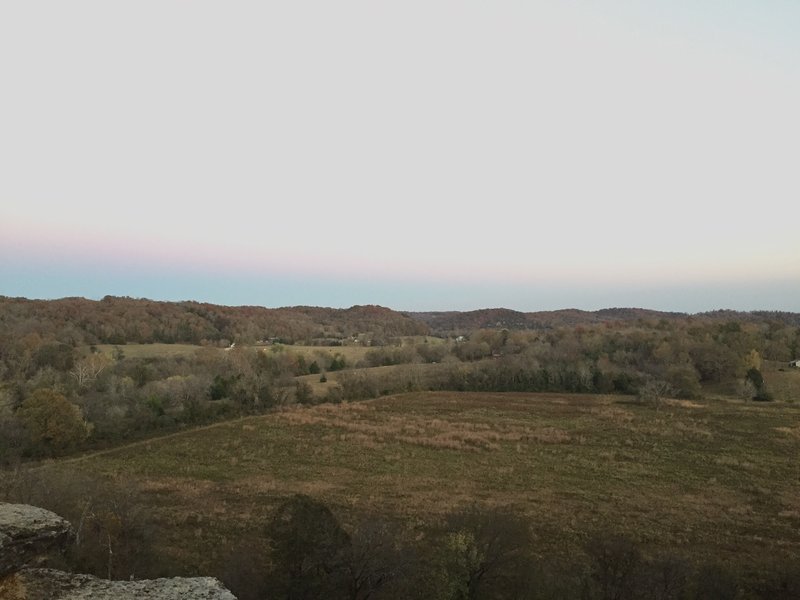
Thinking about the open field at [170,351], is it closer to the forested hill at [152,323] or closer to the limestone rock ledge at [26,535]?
the forested hill at [152,323]

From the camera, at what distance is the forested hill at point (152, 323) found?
8300 centimetres

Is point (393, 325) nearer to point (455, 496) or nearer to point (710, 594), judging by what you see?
point (455, 496)

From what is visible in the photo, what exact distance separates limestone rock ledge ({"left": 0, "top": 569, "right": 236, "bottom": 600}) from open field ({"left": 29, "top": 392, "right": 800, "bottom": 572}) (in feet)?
54.7

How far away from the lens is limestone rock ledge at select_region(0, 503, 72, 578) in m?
3.66

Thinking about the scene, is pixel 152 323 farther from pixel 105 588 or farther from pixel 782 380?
pixel 782 380

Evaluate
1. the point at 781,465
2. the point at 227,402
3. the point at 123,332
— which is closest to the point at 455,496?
the point at 781,465

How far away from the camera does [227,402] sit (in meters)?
57.1

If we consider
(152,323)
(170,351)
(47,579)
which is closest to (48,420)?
(47,579)

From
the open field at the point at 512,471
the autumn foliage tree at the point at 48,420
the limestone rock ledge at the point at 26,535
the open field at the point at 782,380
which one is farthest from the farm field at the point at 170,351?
the limestone rock ledge at the point at 26,535

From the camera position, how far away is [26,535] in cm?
381

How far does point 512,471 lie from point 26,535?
35684 millimetres

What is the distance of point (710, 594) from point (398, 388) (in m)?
61.9

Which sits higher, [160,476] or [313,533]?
[313,533]

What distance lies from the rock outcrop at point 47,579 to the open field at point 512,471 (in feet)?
54.9
